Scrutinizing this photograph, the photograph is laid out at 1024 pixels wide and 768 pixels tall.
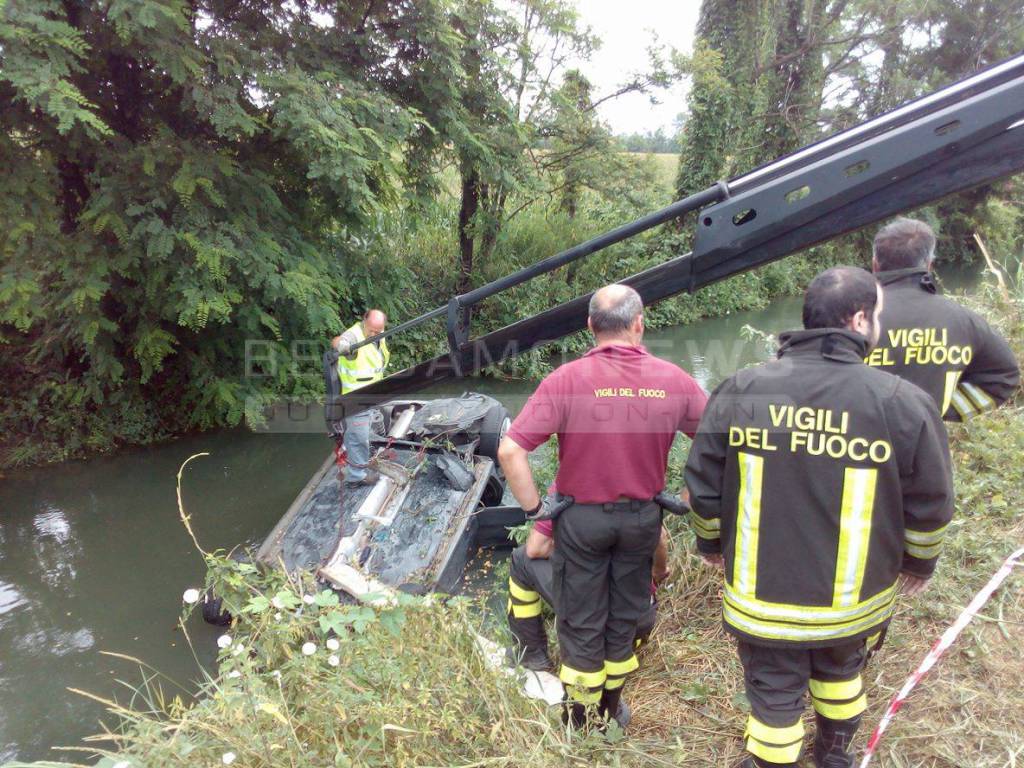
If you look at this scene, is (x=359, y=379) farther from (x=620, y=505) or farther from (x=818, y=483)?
(x=818, y=483)

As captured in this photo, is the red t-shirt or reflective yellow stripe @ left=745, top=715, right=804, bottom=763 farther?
the red t-shirt

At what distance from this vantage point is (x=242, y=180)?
668 cm

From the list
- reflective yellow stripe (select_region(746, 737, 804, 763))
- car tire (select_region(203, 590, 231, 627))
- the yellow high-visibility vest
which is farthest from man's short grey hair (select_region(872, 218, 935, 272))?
car tire (select_region(203, 590, 231, 627))

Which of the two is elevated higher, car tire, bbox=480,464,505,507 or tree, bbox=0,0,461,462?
tree, bbox=0,0,461,462

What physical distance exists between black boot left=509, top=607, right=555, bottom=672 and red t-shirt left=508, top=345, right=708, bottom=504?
0.80 m

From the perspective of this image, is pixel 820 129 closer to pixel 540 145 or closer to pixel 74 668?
pixel 540 145

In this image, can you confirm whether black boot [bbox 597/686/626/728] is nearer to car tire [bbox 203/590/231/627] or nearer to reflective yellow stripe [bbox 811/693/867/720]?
reflective yellow stripe [bbox 811/693/867/720]

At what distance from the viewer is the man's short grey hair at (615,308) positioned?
2158 millimetres

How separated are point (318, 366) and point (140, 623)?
4329 millimetres

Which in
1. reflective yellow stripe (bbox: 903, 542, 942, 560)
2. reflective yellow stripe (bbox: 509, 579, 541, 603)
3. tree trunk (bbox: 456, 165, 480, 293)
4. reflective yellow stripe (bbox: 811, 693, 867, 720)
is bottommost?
reflective yellow stripe (bbox: 811, 693, 867, 720)

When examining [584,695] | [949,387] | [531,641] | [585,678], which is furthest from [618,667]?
[949,387]

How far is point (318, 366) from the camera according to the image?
850 cm

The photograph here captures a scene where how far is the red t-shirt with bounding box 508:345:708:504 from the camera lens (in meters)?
2.17

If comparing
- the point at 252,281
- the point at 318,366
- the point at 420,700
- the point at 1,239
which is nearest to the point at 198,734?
the point at 420,700
